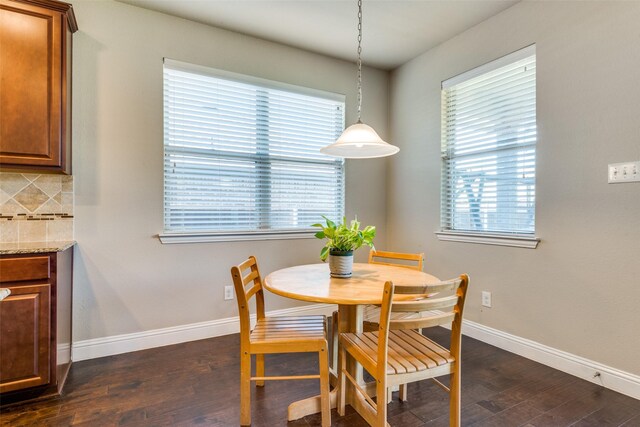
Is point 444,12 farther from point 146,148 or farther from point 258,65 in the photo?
point 146,148

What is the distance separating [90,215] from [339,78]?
8.36 feet

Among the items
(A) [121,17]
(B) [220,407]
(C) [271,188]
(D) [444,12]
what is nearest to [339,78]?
(D) [444,12]

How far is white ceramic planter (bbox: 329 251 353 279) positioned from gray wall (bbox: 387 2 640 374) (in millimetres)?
1459

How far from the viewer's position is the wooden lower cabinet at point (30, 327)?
1789 mm

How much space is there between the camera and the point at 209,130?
9.29 ft

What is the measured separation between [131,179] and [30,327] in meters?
1.16

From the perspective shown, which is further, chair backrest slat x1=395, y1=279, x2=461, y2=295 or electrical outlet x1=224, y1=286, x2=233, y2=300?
electrical outlet x1=224, y1=286, x2=233, y2=300

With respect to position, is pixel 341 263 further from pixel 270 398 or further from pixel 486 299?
pixel 486 299

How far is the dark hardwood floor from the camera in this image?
1.72 metres

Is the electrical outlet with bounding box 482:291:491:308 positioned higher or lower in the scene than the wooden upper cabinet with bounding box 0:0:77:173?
lower

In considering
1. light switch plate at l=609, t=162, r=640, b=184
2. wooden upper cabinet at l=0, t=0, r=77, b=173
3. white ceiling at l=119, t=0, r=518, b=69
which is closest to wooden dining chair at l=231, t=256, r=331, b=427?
wooden upper cabinet at l=0, t=0, r=77, b=173

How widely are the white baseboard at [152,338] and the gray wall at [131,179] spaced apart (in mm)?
48

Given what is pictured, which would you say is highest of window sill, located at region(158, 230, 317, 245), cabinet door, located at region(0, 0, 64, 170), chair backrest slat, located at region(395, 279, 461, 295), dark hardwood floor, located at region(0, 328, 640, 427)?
cabinet door, located at region(0, 0, 64, 170)

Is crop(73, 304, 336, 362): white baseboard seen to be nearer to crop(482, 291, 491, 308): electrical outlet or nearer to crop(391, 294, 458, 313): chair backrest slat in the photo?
crop(482, 291, 491, 308): electrical outlet
